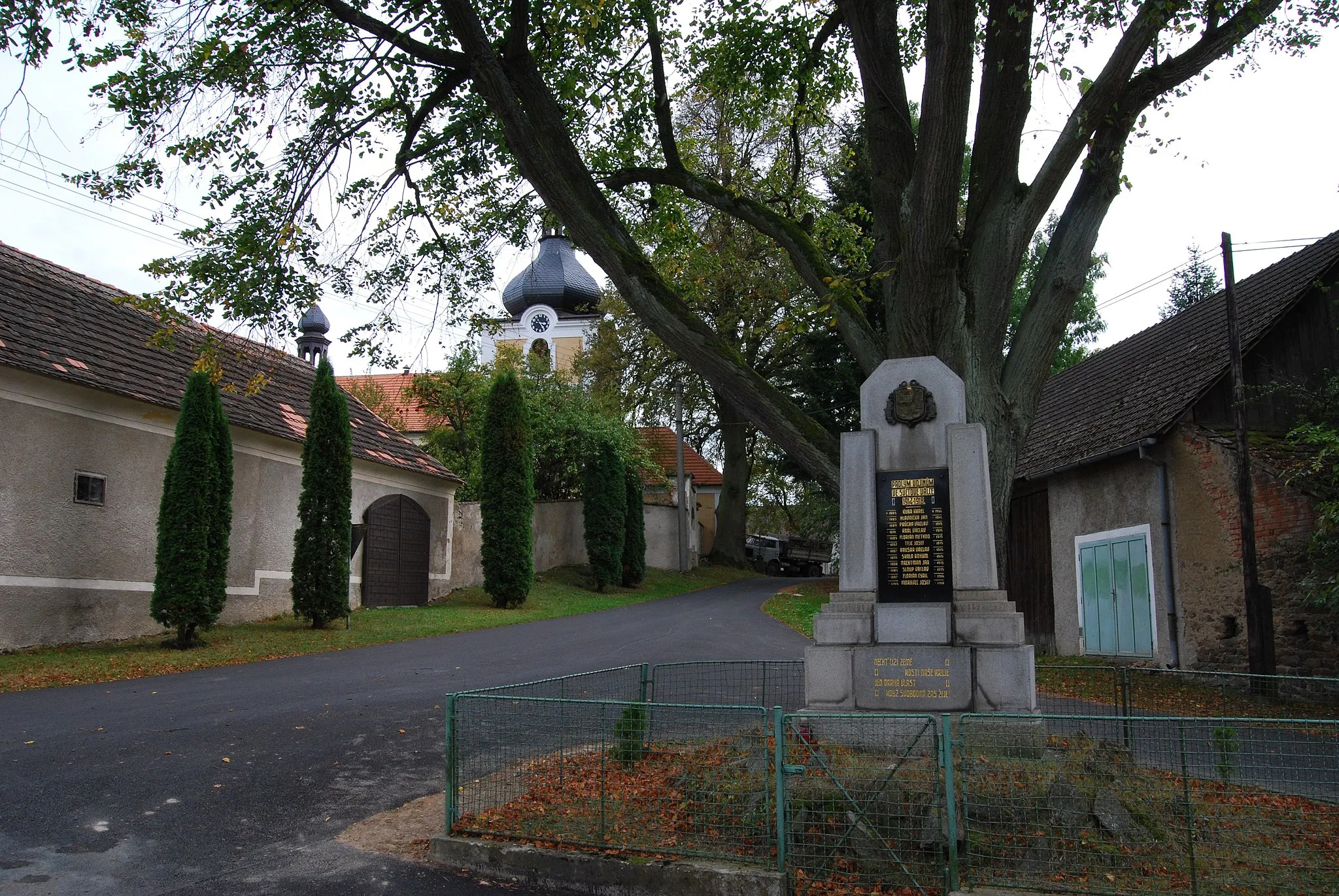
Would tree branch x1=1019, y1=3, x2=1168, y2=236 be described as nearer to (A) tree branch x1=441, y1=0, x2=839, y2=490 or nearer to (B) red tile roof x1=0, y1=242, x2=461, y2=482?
(A) tree branch x1=441, y1=0, x2=839, y2=490

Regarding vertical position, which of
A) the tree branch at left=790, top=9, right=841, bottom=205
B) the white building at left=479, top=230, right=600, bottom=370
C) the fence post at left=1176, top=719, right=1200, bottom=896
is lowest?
the fence post at left=1176, top=719, right=1200, bottom=896

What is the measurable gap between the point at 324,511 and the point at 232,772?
10.3 meters

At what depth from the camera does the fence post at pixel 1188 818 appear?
15.5 ft

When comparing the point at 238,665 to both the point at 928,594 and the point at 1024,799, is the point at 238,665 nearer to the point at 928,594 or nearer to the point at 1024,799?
the point at 928,594

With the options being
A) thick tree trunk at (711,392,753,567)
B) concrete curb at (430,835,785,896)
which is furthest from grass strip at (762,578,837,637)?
concrete curb at (430,835,785,896)

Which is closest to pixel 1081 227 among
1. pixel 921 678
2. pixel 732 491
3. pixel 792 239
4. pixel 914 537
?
pixel 792 239

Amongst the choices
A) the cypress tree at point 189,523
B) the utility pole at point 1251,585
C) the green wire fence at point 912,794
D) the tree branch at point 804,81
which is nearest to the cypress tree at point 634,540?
the cypress tree at point 189,523

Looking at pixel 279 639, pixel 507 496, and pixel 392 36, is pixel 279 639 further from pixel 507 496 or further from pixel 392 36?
pixel 392 36

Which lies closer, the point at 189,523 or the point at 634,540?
the point at 189,523

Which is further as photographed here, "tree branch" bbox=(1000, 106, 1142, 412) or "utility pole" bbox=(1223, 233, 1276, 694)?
"utility pole" bbox=(1223, 233, 1276, 694)

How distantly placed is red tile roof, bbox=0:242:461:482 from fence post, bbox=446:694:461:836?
23.2 feet

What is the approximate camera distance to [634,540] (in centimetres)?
3116

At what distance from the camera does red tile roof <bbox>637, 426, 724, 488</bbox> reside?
42.1 meters

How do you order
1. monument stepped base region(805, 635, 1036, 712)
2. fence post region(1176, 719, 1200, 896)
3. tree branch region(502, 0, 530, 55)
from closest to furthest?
1. fence post region(1176, 719, 1200, 896)
2. monument stepped base region(805, 635, 1036, 712)
3. tree branch region(502, 0, 530, 55)
